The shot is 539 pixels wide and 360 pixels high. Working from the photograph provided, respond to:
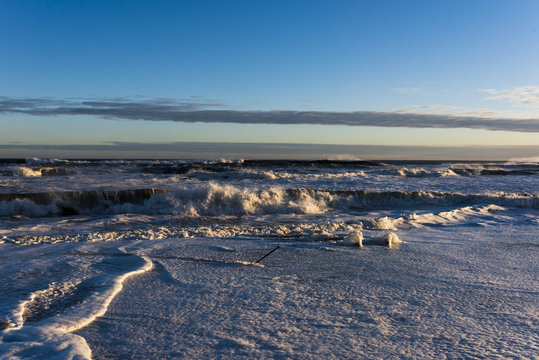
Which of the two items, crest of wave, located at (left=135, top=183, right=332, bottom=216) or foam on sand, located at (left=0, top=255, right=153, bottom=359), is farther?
crest of wave, located at (left=135, top=183, right=332, bottom=216)

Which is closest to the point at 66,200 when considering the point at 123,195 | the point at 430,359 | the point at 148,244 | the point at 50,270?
the point at 123,195

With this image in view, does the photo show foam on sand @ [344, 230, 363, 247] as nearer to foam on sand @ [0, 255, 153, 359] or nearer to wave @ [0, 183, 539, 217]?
foam on sand @ [0, 255, 153, 359]

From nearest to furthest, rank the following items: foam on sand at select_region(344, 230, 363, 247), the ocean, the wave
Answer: the ocean → foam on sand at select_region(344, 230, 363, 247) → the wave

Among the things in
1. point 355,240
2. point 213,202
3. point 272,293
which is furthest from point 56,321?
point 213,202

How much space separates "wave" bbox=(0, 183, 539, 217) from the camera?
10.6 m

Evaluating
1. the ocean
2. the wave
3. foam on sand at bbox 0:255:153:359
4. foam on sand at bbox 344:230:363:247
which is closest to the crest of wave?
the wave

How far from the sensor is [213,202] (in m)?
11.1

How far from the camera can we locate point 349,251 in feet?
16.6

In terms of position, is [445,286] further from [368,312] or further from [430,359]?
[430,359]

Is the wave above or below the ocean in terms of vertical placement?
below

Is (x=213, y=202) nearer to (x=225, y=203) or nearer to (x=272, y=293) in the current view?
(x=225, y=203)

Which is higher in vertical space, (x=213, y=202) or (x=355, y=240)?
(x=355, y=240)

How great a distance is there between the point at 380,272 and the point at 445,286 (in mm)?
A: 634

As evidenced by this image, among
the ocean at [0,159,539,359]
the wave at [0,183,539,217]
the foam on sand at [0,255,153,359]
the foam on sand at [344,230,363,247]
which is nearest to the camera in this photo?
the foam on sand at [0,255,153,359]
